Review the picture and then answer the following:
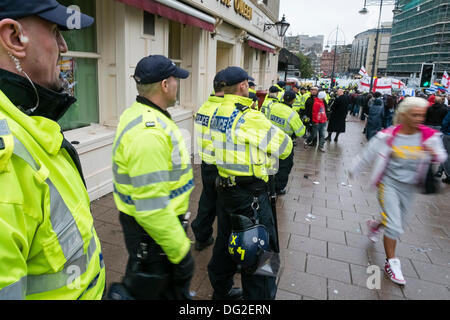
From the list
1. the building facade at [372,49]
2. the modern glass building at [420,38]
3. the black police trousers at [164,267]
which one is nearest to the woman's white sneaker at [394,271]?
the black police trousers at [164,267]

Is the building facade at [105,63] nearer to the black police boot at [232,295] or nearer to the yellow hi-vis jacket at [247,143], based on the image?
the yellow hi-vis jacket at [247,143]

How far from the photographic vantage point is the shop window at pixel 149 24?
5.48 meters

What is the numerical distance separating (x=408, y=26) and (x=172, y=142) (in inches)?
4176

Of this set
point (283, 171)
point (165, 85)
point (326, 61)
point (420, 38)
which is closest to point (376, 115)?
point (283, 171)

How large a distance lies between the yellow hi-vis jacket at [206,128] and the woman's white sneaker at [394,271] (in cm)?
232

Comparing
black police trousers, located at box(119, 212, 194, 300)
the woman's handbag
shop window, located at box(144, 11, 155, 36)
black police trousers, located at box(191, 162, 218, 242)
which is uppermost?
shop window, located at box(144, 11, 155, 36)

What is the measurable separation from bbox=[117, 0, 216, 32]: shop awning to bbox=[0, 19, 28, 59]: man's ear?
3838 mm

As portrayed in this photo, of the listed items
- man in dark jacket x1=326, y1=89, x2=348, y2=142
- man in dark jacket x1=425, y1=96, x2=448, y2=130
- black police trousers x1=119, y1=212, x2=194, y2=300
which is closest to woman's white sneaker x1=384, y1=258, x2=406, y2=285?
black police trousers x1=119, y1=212, x2=194, y2=300

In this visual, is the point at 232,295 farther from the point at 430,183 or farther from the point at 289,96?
the point at 289,96

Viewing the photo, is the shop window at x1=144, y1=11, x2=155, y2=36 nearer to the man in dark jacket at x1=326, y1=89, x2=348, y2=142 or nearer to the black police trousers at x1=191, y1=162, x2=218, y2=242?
the black police trousers at x1=191, y1=162, x2=218, y2=242

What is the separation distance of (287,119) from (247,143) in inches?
133

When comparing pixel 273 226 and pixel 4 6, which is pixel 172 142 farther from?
pixel 273 226

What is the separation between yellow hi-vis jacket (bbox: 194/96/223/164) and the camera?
151 inches

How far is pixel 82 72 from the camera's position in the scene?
4.87 meters
